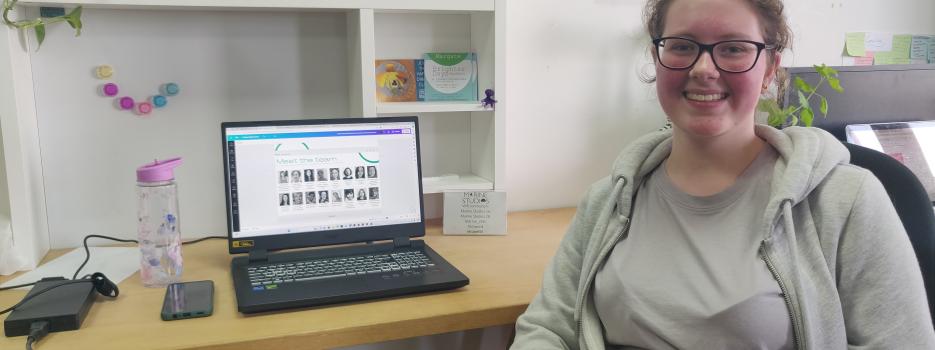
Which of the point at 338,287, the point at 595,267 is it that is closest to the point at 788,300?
the point at 595,267

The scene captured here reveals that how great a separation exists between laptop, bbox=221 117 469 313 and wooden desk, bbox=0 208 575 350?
6 centimetres

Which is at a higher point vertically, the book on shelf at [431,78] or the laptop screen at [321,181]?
the book on shelf at [431,78]

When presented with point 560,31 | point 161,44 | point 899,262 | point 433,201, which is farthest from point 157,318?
point 560,31

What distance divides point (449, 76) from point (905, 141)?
1.23m

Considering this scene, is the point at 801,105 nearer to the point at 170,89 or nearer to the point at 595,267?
the point at 595,267

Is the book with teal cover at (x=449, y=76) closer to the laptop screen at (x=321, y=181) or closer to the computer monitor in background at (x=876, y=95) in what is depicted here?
the laptop screen at (x=321, y=181)

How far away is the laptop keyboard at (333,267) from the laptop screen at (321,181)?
0.07 meters

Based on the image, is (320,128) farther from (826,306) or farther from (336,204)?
(826,306)

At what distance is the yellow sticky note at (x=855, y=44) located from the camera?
229 centimetres

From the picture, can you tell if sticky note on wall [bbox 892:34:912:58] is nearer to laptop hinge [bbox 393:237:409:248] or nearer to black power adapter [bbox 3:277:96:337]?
laptop hinge [bbox 393:237:409:248]

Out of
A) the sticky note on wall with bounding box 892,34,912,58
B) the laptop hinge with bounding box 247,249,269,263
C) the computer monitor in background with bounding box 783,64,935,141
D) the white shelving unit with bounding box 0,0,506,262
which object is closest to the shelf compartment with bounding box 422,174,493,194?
the white shelving unit with bounding box 0,0,506,262

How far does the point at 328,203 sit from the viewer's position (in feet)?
4.95

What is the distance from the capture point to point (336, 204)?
151 cm

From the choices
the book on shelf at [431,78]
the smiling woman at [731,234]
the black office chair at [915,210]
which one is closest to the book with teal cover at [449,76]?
the book on shelf at [431,78]
